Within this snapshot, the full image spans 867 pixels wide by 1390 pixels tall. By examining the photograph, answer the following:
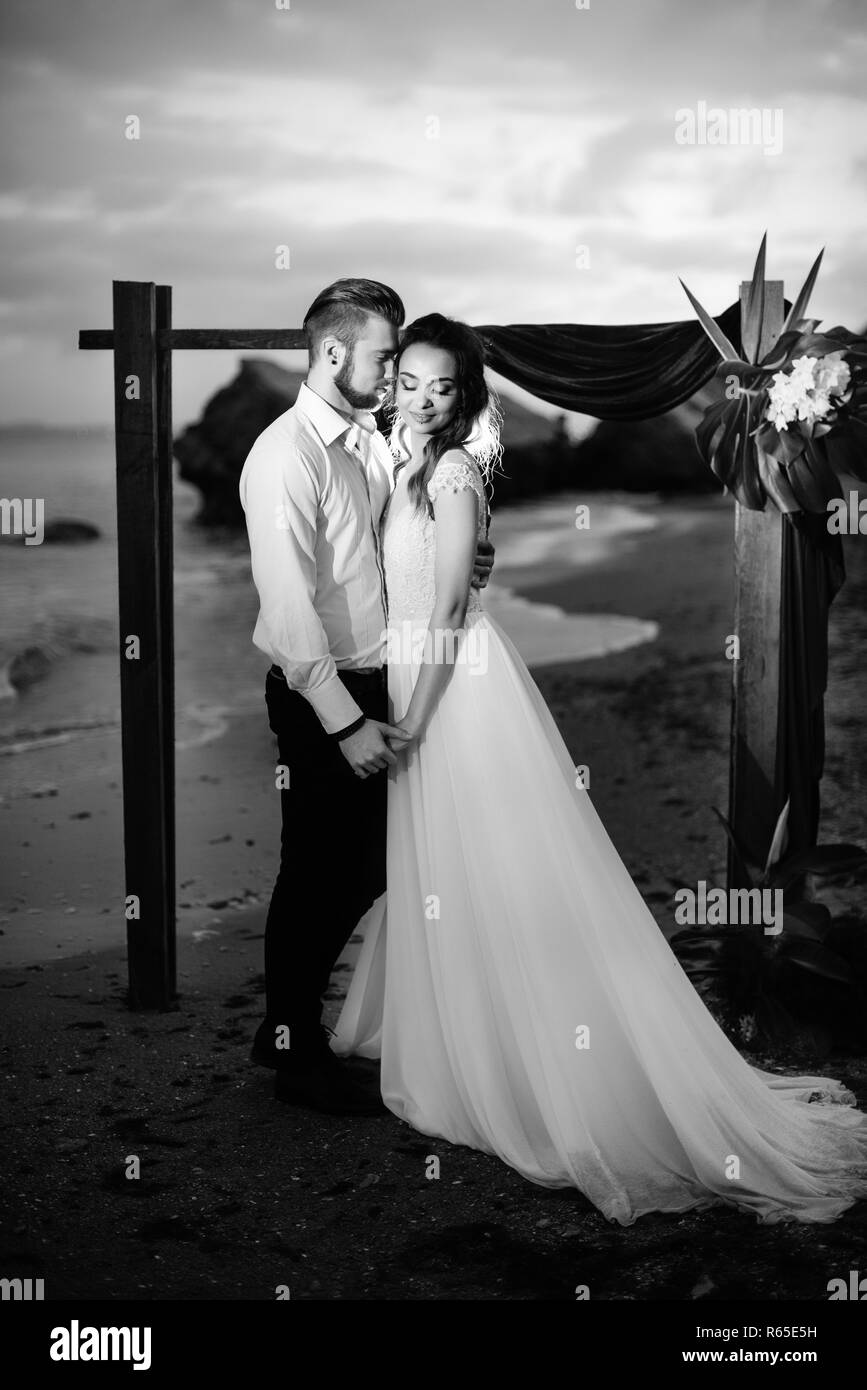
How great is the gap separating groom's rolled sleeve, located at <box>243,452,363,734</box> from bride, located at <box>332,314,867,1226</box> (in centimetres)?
18

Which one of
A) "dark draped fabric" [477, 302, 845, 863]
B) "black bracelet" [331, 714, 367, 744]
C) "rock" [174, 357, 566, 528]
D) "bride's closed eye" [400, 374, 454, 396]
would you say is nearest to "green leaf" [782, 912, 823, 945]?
"dark draped fabric" [477, 302, 845, 863]

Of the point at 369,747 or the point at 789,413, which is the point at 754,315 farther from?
the point at 369,747

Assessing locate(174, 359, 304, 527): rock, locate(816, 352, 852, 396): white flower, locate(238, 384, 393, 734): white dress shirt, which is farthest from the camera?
locate(174, 359, 304, 527): rock

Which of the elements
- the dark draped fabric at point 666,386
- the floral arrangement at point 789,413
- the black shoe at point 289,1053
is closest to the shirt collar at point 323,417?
the dark draped fabric at point 666,386

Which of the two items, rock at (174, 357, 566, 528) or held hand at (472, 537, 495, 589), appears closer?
held hand at (472, 537, 495, 589)

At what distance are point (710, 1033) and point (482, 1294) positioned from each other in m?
0.76

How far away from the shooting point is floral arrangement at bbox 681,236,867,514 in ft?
11.3

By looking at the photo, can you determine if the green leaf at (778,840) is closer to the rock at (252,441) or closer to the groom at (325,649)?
the groom at (325,649)

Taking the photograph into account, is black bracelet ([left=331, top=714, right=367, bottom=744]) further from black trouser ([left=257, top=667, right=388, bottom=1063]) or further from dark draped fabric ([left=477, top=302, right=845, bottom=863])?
dark draped fabric ([left=477, top=302, right=845, bottom=863])

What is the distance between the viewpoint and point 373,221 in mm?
10117

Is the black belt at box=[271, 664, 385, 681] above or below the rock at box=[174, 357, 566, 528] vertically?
below

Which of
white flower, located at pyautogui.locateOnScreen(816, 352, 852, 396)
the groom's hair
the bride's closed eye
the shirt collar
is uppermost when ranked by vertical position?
the groom's hair

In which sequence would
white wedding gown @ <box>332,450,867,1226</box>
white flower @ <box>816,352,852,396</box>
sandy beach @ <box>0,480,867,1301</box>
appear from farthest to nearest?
white flower @ <box>816,352,852,396</box> → white wedding gown @ <box>332,450,867,1226</box> → sandy beach @ <box>0,480,867,1301</box>

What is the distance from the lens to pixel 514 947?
2.97 m
